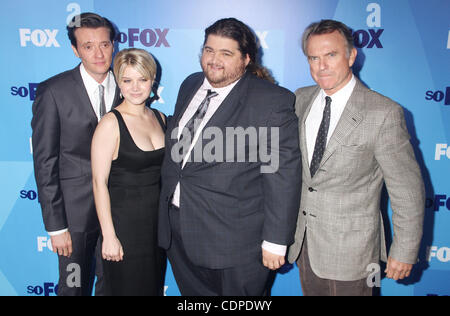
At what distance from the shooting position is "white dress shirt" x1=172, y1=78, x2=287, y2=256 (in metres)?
2.00

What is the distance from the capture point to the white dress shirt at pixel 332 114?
77.8 inches

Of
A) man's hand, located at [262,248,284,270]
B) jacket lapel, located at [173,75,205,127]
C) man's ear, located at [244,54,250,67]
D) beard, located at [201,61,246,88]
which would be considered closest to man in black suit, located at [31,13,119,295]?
jacket lapel, located at [173,75,205,127]

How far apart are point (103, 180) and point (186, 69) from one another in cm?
124

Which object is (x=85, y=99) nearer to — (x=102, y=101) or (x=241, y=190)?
(x=102, y=101)

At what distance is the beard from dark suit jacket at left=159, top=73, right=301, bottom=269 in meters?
0.06

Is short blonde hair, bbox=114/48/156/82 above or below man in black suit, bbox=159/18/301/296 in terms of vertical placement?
above

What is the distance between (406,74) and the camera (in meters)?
2.73

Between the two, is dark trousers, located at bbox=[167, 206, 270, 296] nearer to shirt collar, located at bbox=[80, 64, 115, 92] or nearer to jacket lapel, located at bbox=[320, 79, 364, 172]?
jacket lapel, located at bbox=[320, 79, 364, 172]

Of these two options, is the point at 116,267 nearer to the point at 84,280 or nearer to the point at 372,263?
the point at 84,280

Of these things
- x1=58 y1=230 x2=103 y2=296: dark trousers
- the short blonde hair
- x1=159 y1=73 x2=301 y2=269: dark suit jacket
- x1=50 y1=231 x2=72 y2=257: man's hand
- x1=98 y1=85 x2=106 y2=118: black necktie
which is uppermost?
the short blonde hair

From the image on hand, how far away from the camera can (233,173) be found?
198 cm

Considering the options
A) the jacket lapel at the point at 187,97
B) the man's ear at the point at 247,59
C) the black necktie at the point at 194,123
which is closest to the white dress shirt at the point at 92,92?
the jacket lapel at the point at 187,97

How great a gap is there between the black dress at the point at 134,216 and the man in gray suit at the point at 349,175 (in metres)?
0.97

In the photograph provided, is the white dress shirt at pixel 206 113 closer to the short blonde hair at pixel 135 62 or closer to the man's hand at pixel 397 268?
the short blonde hair at pixel 135 62
